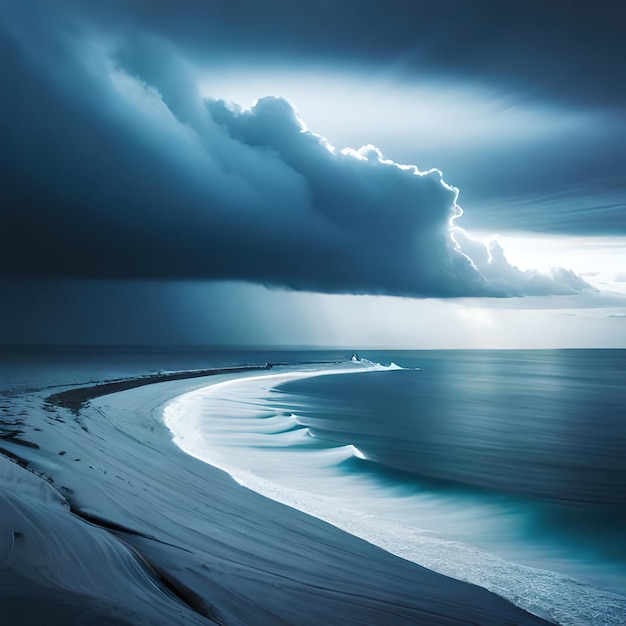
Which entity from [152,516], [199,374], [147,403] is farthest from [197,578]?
[199,374]

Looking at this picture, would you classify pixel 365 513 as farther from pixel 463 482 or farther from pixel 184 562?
pixel 184 562

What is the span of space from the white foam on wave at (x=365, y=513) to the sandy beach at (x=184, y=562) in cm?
68

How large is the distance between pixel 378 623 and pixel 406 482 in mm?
12226

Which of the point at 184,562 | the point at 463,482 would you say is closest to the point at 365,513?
the point at 463,482

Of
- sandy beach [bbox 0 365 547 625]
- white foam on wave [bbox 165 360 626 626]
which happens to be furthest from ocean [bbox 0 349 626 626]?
sandy beach [bbox 0 365 547 625]

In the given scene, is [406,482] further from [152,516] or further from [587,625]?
[587,625]

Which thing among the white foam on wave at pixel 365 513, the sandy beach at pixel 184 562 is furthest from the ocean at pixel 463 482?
the sandy beach at pixel 184 562

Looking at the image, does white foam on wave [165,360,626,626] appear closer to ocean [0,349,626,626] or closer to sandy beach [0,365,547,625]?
ocean [0,349,626,626]

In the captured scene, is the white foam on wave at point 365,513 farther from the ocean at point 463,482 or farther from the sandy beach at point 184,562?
the sandy beach at point 184,562

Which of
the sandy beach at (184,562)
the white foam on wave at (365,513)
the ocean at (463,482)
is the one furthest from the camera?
the ocean at (463,482)

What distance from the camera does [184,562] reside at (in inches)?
364

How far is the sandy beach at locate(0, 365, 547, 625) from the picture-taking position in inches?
289

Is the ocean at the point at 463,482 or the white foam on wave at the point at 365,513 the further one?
the ocean at the point at 463,482

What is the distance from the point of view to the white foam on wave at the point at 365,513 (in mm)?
9609
